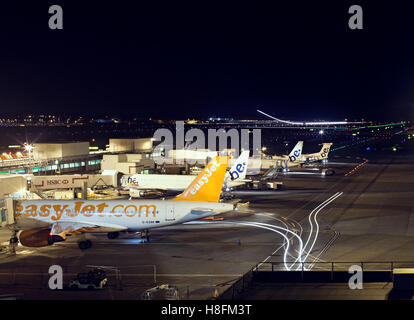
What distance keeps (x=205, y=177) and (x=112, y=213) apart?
28.3 ft

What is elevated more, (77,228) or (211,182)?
(211,182)

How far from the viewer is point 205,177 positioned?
46.1 meters

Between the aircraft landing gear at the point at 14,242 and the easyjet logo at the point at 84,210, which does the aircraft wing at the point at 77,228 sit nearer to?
the easyjet logo at the point at 84,210

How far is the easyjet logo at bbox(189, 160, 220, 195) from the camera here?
45.6 meters

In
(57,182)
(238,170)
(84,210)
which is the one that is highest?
(238,170)

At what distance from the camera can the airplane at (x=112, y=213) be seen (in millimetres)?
43781

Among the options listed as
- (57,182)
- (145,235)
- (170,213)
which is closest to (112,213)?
(145,235)

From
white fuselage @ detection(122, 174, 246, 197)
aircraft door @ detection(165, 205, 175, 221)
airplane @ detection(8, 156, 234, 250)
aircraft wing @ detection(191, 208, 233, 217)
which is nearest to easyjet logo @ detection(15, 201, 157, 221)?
airplane @ detection(8, 156, 234, 250)

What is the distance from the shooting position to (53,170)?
304 feet

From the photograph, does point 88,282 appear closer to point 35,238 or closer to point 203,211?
point 35,238
